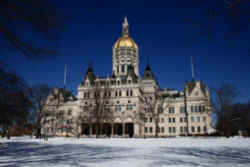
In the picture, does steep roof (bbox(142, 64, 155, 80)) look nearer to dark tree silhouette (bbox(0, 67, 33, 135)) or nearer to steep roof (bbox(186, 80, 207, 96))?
steep roof (bbox(186, 80, 207, 96))

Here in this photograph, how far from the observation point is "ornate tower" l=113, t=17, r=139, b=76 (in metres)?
79.7

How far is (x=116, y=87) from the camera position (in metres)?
61.1

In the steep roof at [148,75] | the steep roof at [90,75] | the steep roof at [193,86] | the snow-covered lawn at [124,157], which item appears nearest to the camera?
the snow-covered lawn at [124,157]

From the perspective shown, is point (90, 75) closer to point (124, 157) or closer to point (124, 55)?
point (124, 55)

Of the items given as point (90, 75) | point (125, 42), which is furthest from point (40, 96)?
point (125, 42)

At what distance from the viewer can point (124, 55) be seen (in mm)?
81062

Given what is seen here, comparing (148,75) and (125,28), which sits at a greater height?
(125,28)

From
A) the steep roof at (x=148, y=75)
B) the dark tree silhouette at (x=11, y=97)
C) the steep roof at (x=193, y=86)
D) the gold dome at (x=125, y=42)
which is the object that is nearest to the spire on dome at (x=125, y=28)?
the gold dome at (x=125, y=42)

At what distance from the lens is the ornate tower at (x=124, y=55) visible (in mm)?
79688

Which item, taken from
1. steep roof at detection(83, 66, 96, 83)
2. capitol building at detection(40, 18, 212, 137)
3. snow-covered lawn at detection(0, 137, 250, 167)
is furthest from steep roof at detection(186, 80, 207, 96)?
snow-covered lawn at detection(0, 137, 250, 167)

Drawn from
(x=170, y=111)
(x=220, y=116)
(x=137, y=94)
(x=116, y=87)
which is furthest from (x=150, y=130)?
(x=220, y=116)

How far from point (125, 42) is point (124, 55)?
600cm

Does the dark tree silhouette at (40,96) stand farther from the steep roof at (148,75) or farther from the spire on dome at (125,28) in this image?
the spire on dome at (125,28)

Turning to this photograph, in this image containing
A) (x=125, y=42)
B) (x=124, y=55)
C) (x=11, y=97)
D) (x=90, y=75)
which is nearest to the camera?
(x=11, y=97)
